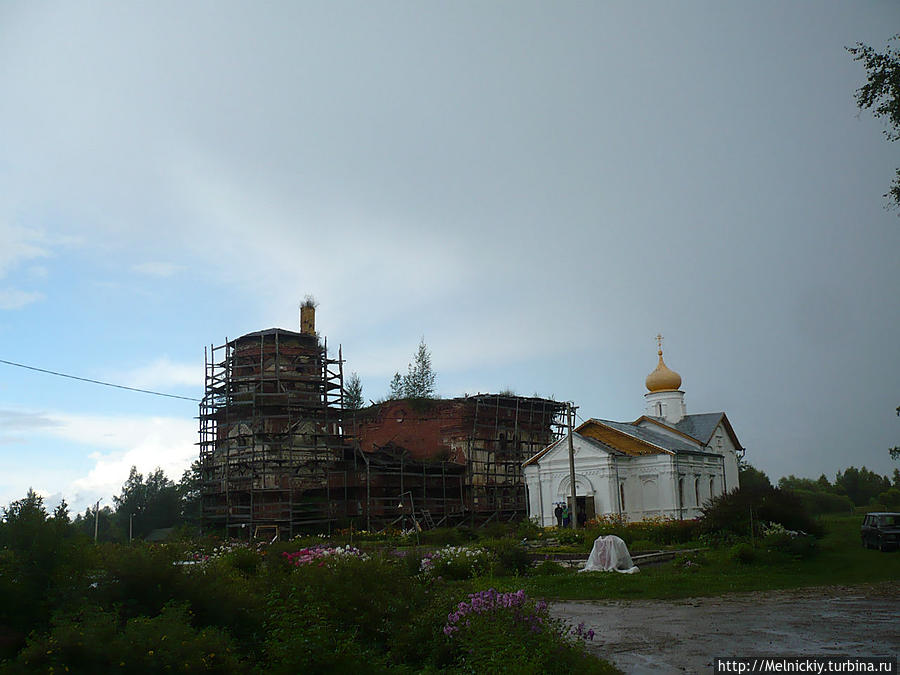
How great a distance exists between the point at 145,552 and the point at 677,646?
7110 mm

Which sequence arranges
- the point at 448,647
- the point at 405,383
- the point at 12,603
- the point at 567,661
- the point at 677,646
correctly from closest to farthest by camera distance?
1. the point at 12,603
2. the point at 567,661
3. the point at 448,647
4. the point at 677,646
5. the point at 405,383

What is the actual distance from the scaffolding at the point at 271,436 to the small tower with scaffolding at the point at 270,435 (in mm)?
54

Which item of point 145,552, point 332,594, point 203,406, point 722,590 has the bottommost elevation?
point 722,590

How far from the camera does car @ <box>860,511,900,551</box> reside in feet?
77.6

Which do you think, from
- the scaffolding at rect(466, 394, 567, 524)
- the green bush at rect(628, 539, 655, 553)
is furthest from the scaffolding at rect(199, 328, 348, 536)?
the green bush at rect(628, 539, 655, 553)

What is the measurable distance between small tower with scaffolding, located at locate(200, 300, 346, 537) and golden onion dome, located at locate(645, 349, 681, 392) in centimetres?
2033

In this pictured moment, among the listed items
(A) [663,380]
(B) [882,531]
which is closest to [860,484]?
(A) [663,380]

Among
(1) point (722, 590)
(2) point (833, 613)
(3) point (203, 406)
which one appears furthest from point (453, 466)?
(2) point (833, 613)

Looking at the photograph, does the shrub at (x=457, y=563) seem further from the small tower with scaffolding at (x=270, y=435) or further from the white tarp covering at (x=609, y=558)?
the small tower with scaffolding at (x=270, y=435)

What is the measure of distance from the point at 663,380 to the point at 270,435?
992 inches

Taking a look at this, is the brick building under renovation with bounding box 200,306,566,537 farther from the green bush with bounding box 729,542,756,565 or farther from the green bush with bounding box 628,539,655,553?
the green bush with bounding box 729,542,756,565

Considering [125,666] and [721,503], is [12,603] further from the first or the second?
[721,503]

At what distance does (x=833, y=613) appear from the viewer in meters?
12.5

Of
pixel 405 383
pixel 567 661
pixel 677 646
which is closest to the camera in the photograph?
pixel 567 661
